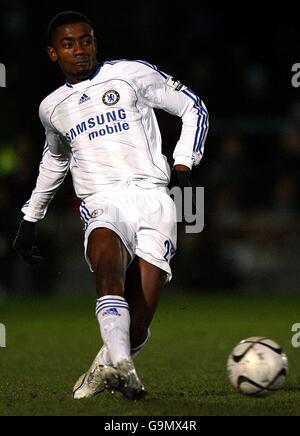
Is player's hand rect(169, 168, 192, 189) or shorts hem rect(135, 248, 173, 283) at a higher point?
player's hand rect(169, 168, 192, 189)

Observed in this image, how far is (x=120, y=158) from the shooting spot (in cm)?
703

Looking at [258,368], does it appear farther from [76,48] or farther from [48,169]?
[76,48]

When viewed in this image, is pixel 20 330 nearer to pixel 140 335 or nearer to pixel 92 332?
pixel 92 332

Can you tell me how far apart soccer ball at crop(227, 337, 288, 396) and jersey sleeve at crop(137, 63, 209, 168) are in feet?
3.95

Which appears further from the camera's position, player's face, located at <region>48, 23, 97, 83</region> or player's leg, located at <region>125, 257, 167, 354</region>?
player's face, located at <region>48, 23, 97, 83</region>

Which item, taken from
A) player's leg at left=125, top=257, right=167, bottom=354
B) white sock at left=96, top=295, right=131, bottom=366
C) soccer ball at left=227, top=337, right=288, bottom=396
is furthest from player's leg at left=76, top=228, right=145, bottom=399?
soccer ball at left=227, top=337, right=288, bottom=396

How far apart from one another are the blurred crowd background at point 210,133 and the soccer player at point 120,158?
809cm

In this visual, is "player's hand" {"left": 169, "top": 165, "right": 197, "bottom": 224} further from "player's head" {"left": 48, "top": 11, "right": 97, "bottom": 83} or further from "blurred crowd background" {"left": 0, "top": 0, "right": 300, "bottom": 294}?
"blurred crowd background" {"left": 0, "top": 0, "right": 300, "bottom": 294}

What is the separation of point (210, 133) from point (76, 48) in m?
10.3

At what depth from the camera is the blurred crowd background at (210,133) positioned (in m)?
15.6

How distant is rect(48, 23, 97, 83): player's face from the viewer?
7039mm

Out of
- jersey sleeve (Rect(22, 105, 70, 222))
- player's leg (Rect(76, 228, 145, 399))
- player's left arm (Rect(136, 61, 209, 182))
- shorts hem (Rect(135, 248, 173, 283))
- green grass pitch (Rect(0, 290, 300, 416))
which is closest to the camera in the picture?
player's leg (Rect(76, 228, 145, 399))

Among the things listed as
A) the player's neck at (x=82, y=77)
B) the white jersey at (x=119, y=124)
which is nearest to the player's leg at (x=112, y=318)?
the white jersey at (x=119, y=124)

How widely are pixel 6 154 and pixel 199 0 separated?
499cm
